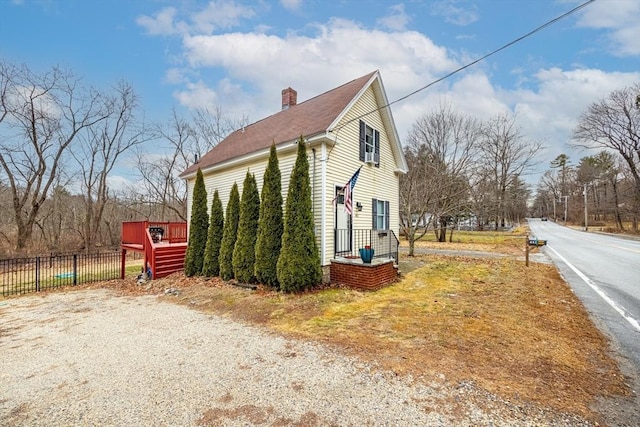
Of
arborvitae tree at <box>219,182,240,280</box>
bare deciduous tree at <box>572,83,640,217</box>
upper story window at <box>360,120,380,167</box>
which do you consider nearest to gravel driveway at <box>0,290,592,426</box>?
arborvitae tree at <box>219,182,240,280</box>

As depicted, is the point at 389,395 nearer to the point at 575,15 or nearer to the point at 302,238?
the point at 302,238

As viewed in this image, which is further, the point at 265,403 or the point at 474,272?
the point at 474,272

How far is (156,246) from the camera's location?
420 inches

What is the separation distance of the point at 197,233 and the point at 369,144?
7.01 m

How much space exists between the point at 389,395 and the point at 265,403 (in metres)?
1.25

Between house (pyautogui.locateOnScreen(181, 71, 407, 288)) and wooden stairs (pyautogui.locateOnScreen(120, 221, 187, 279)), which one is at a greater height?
house (pyautogui.locateOnScreen(181, 71, 407, 288))

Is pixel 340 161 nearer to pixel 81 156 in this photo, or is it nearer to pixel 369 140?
pixel 369 140

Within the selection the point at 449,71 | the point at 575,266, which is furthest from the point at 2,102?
the point at 575,266

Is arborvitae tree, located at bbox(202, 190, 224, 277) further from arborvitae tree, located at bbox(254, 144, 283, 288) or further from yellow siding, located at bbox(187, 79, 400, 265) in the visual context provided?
arborvitae tree, located at bbox(254, 144, 283, 288)

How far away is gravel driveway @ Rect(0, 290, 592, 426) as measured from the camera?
102 inches

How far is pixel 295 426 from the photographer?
2.44 meters

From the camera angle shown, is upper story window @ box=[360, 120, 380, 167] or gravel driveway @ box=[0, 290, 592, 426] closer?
gravel driveway @ box=[0, 290, 592, 426]

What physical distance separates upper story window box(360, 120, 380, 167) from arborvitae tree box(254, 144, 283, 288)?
374 cm

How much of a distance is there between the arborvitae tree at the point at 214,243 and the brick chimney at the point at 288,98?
6.51 m
